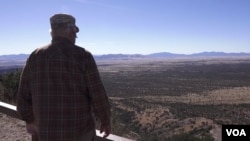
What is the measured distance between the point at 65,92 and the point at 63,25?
1.53ft

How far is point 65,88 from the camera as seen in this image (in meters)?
2.56

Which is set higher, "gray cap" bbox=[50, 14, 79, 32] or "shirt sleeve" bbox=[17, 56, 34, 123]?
"gray cap" bbox=[50, 14, 79, 32]

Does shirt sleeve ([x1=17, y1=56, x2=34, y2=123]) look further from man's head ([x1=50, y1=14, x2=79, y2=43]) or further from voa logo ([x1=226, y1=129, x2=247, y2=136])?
voa logo ([x1=226, y1=129, x2=247, y2=136])

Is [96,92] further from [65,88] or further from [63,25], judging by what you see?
[63,25]

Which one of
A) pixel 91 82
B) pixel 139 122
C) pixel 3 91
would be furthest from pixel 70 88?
pixel 139 122

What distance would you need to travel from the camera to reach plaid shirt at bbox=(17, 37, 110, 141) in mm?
2562

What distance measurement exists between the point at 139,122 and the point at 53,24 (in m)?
27.5

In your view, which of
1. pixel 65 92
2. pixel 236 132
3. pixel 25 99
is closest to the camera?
pixel 65 92

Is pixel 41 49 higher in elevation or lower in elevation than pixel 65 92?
higher

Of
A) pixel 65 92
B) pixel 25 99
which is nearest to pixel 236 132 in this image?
pixel 65 92

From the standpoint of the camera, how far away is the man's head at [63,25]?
2631 mm

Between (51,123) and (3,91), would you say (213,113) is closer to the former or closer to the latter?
(3,91)

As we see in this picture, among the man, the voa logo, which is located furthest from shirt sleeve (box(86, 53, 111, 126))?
the voa logo

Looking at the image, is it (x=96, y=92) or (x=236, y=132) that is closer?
(x=96, y=92)
